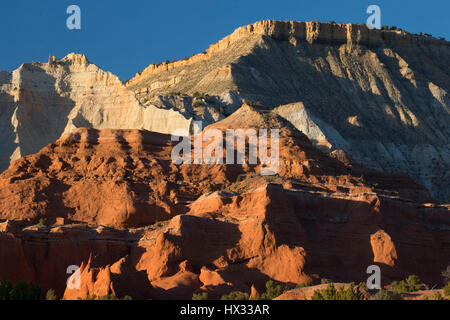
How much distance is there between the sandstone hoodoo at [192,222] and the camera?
36.1 meters

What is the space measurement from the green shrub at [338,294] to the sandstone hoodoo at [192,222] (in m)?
6.11

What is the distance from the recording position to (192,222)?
37.8 meters

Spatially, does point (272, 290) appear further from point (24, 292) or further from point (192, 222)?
point (24, 292)

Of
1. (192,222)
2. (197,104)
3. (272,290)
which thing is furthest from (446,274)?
(197,104)

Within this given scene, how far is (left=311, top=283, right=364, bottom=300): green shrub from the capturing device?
26.8 m

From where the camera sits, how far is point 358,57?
323 ft

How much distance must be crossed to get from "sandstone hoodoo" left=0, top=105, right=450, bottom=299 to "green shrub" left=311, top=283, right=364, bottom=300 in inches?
241

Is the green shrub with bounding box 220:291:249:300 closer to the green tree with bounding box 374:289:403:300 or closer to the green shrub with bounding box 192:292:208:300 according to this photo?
the green shrub with bounding box 192:292:208:300

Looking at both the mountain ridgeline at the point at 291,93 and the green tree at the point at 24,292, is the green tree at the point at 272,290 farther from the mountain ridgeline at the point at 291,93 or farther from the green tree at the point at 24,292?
the mountain ridgeline at the point at 291,93

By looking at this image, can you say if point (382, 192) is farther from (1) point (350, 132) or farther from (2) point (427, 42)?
(2) point (427, 42)

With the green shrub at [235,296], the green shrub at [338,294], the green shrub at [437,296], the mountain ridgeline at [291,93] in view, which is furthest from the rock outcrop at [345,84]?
the green shrub at [338,294]

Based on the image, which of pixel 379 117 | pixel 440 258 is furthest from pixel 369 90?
pixel 440 258

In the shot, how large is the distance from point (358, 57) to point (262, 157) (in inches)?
2014

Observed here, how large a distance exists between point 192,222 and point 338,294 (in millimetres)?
11898
